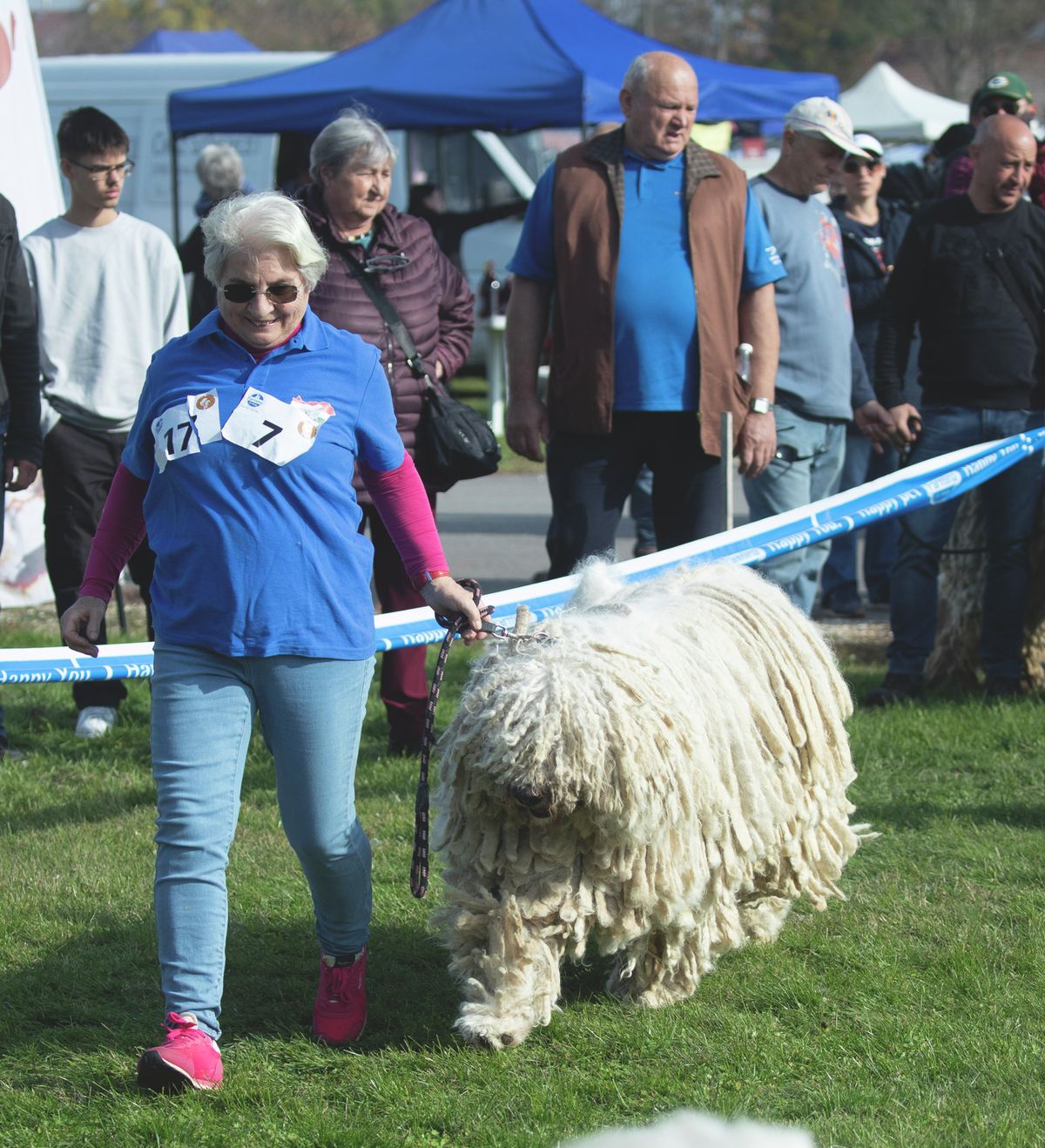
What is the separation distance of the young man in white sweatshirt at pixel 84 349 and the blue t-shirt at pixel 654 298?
1776 millimetres

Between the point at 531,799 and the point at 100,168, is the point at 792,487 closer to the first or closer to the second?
the point at 100,168

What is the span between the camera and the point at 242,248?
3.57 metres

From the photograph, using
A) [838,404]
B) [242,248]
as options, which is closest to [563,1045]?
[242,248]

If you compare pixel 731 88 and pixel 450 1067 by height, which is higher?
pixel 731 88

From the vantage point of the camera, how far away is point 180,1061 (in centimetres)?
349

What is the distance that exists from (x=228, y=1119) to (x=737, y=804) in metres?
1.38

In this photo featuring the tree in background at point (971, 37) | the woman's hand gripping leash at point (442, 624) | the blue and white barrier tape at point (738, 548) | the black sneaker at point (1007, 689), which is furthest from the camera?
the tree in background at point (971, 37)

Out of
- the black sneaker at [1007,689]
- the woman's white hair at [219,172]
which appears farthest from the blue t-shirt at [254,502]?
the woman's white hair at [219,172]

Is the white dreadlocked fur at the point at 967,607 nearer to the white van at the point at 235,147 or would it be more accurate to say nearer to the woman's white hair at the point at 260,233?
the woman's white hair at the point at 260,233

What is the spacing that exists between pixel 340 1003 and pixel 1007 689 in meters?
3.97

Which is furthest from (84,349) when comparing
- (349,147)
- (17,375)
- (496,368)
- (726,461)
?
(496,368)

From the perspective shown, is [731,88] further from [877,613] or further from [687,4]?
[687,4]

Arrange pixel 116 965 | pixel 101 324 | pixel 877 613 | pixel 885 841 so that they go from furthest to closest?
pixel 877 613 < pixel 101 324 < pixel 885 841 < pixel 116 965

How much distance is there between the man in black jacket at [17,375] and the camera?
5.95 metres
